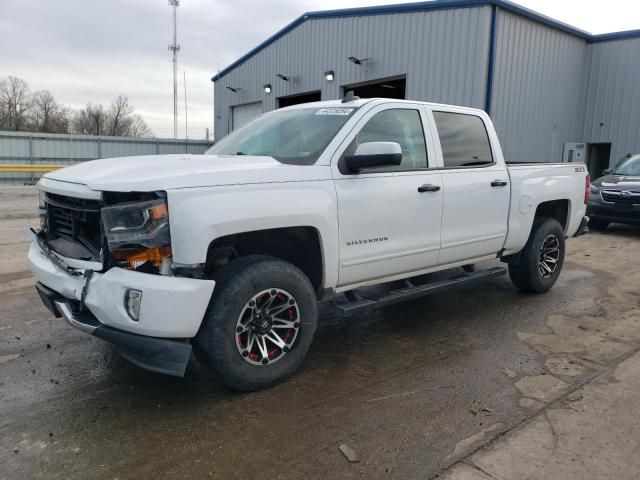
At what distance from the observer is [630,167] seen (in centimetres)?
1139

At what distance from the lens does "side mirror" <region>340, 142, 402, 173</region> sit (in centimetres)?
358

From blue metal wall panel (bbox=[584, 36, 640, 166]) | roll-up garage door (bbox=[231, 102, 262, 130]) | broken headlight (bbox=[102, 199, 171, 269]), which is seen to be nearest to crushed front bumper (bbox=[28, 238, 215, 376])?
broken headlight (bbox=[102, 199, 171, 269])

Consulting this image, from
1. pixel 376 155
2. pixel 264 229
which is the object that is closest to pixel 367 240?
pixel 376 155

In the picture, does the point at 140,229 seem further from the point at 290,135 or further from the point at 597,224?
the point at 597,224

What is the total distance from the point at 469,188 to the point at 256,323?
2425 mm

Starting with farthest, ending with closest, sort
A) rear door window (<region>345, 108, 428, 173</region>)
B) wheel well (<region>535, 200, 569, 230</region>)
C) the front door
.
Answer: wheel well (<region>535, 200, 569, 230</region>)
rear door window (<region>345, 108, 428, 173</region>)
the front door

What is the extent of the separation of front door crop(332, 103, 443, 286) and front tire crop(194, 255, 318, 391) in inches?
19.3

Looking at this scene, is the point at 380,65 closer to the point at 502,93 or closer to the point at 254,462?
the point at 502,93

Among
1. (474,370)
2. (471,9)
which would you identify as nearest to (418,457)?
(474,370)

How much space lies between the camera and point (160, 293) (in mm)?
2869

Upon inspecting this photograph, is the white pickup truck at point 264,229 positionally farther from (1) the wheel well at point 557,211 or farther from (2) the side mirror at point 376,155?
(1) the wheel well at point 557,211

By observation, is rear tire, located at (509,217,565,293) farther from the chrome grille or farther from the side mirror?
the chrome grille

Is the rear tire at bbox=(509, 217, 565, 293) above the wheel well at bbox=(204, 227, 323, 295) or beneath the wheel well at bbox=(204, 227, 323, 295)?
beneath

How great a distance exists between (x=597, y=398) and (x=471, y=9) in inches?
487
